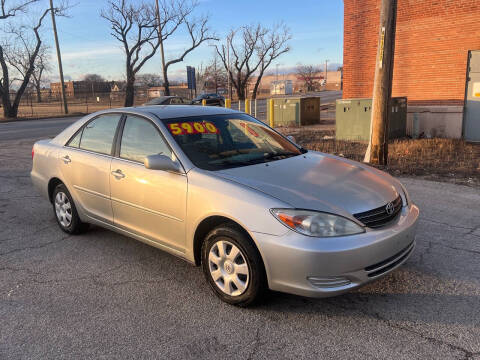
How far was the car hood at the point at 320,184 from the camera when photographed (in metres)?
2.97

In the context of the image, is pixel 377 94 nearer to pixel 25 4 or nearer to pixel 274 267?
pixel 274 267

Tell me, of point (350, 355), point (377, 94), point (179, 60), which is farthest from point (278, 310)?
point (179, 60)

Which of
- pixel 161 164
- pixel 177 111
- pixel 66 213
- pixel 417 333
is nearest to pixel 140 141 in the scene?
pixel 177 111

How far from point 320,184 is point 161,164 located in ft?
4.35

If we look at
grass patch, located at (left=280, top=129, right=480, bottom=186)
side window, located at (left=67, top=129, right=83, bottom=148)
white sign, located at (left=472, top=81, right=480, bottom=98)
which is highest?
white sign, located at (left=472, top=81, right=480, bottom=98)

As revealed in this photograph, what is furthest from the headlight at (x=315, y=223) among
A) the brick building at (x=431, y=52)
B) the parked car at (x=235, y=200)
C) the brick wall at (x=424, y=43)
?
the brick wall at (x=424, y=43)

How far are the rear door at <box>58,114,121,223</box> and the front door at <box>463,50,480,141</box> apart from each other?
33.9 ft

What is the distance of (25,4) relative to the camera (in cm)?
2880

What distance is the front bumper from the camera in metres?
2.74

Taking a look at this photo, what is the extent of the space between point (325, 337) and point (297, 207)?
899mm

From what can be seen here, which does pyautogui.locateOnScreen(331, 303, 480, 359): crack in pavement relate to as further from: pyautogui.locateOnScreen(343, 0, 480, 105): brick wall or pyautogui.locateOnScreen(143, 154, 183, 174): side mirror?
pyautogui.locateOnScreen(343, 0, 480, 105): brick wall

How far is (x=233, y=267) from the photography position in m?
3.10

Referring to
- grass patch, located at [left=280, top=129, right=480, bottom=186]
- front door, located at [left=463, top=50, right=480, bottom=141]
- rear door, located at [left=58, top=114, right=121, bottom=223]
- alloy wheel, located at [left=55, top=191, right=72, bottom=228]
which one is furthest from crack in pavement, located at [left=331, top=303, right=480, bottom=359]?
front door, located at [left=463, top=50, right=480, bottom=141]

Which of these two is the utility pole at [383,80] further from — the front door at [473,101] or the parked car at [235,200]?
the front door at [473,101]
